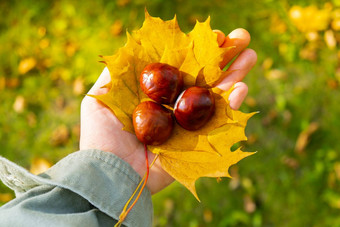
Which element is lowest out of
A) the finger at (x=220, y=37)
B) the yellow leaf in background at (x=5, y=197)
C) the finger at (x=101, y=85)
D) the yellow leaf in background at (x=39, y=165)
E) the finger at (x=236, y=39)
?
the yellow leaf in background at (x=5, y=197)

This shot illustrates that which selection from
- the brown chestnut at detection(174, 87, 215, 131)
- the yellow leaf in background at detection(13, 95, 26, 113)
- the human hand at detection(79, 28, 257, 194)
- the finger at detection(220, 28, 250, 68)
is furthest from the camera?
the yellow leaf in background at detection(13, 95, 26, 113)

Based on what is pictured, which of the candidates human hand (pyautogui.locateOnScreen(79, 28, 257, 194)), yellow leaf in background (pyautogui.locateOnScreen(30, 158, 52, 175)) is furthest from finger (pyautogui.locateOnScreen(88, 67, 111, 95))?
yellow leaf in background (pyautogui.locateOnScreen(30, 158, 52, 175))

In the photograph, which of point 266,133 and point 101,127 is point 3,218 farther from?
point 266,133

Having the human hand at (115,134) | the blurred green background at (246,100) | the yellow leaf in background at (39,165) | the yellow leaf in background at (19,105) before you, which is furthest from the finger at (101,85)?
the yellow leaf in background at (19,105)

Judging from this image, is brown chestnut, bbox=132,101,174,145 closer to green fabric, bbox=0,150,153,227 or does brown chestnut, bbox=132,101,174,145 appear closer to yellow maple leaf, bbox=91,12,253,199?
yellow maple leaf, bbox=91,12,253,199

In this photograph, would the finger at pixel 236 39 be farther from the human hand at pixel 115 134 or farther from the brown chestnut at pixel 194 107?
the brown chestnut at pixel 194 107

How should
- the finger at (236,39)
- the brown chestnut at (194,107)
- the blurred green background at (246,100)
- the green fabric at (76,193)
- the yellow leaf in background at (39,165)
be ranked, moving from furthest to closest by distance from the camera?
the yellow leaf in background at (39,165) < the blurred green background at (246,100) < the finger at (236,39) < the brown chestnut at (194,107) < the green fabric at (76,193)
